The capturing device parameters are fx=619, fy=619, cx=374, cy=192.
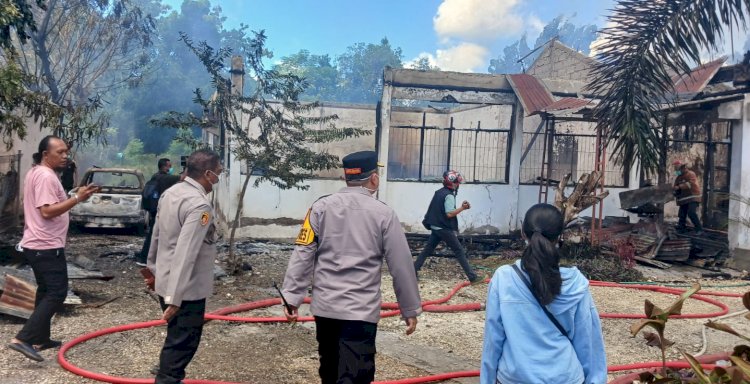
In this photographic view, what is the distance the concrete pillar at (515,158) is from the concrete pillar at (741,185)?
168 inches

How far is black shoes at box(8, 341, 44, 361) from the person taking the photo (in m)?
4.83

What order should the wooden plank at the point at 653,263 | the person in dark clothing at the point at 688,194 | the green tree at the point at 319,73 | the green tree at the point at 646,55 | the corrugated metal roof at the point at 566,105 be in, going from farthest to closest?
the green tree at the point at 319,73 → the person in dark clothing at the point at 688,194 → the corrugated metal roof at the point at 566,105 → the wooden plank at the point at 653,263 → the green tree at the point at 646,55

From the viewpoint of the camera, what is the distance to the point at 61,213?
4.88 metres

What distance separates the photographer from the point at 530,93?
13.4 m

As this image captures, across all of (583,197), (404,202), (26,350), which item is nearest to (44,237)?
(26,350)

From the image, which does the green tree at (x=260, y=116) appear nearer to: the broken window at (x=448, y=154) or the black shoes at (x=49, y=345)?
the black shoes at (x=49, y=345)

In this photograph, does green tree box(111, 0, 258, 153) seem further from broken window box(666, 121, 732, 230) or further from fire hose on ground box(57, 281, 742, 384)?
fire hose on ground box(57, 281, 742, 384)

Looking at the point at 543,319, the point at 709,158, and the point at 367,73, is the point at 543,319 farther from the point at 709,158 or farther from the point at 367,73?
the point at 367,73

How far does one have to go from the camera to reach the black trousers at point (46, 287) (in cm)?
488

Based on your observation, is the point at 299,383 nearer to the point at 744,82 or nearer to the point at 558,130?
the point at 744,82

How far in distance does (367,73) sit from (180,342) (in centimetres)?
5642

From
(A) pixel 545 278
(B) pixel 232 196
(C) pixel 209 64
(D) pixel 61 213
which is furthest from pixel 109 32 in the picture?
(A) pixel 545 278

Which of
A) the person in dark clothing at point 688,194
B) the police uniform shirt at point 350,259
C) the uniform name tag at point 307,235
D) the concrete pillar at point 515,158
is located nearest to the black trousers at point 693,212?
the person in dark clothing at point 688,194

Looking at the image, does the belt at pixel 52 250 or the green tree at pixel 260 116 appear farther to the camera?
the green tree at pixel 260 116
